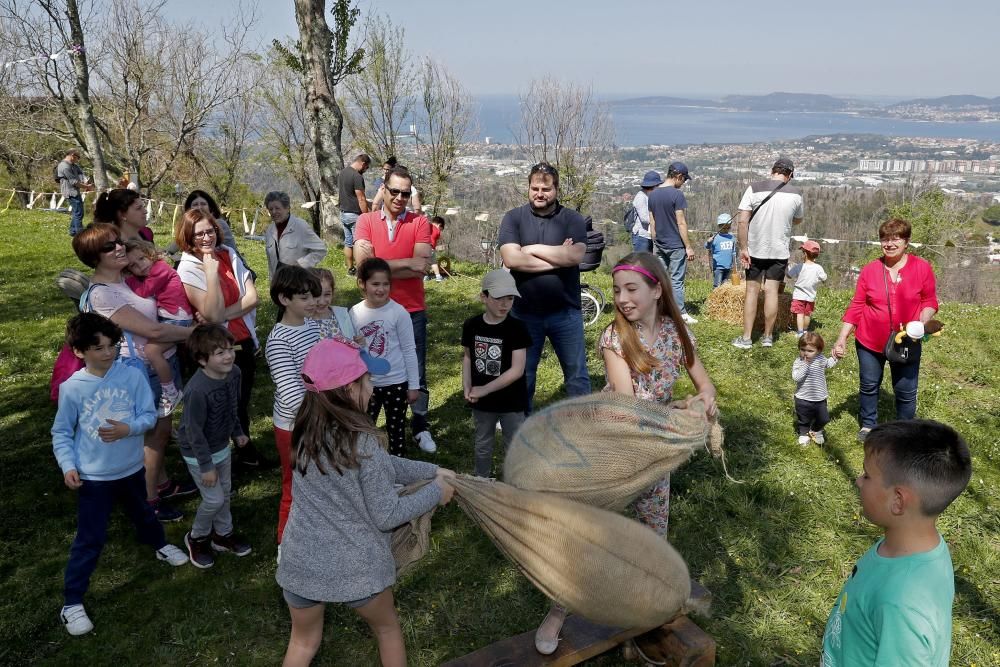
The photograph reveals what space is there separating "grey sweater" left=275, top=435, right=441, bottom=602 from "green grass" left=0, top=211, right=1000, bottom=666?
1.11 m

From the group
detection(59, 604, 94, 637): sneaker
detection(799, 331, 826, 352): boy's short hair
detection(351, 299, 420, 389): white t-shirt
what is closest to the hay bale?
detection(799, 331, 826, 352): boy's short hair

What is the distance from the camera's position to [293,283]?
13.1 ft

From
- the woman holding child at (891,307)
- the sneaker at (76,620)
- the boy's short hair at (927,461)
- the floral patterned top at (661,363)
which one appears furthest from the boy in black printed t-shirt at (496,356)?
the woman holding child at (891,307)

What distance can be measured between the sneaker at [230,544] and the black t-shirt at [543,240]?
248 centimetres

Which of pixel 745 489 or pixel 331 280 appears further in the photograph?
pixel 745 489

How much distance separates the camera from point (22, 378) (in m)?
7.16

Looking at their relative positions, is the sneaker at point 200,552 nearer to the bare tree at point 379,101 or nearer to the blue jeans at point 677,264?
the blue jeans at point 677,264

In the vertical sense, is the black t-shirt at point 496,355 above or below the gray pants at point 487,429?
above

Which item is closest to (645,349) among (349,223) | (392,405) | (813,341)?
(392,405)

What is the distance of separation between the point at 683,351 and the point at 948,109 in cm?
24713

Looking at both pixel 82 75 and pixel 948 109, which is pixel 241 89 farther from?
pixel 948 109

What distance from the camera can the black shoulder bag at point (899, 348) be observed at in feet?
16.7

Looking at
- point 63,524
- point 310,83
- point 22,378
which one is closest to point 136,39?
point 310,83

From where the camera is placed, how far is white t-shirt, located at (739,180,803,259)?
7.52 meters
